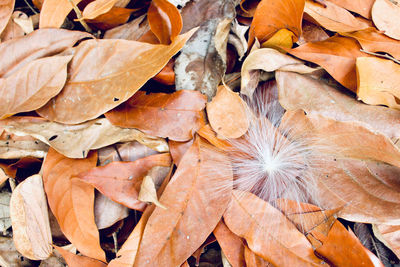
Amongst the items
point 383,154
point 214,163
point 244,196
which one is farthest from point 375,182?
A: point 214,163

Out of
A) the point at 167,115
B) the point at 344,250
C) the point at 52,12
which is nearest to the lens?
the point at 344,250

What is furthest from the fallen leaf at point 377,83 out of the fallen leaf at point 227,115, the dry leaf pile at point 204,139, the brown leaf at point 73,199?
the brown leaf at point 73,199

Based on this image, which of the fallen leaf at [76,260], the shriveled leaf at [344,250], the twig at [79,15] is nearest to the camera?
the shriveled leaf at [344,250]

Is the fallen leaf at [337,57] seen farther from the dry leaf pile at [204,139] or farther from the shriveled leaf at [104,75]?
the shriveled leaf at [104,75]

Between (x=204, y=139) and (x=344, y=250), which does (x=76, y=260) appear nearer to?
(x=204, y=139)

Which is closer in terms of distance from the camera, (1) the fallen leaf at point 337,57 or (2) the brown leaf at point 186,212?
(2) the brown leaf at point 186,212

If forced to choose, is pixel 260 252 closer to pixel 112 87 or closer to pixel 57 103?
pixel 112 87

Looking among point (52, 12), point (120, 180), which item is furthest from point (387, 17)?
point (52, 12)
